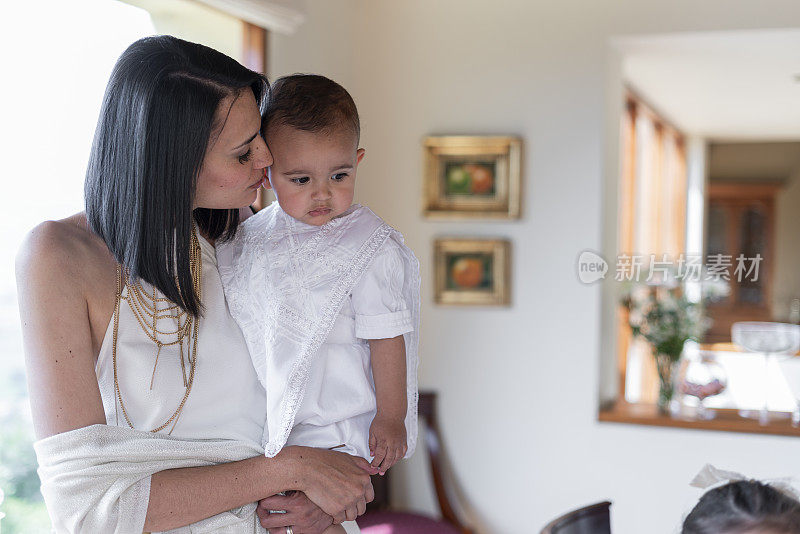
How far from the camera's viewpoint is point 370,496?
4.17 feet

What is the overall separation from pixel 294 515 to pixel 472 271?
6.98ft

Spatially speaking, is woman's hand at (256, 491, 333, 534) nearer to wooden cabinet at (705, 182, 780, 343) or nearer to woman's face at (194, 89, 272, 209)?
woman's face at (194, 89, 272, 209)

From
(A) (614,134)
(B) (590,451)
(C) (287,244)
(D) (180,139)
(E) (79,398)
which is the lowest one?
(B) (590,451)

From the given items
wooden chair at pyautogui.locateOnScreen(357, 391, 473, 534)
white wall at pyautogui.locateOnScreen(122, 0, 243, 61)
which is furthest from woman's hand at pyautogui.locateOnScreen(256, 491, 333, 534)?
wooden chair at pyautogui.locateOnScreen(357, 391, 473, 534)

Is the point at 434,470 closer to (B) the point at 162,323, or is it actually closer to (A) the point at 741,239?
(B) the point at 162,323

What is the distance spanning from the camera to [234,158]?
Answer: 1.17m

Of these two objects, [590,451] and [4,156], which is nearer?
[4,156]

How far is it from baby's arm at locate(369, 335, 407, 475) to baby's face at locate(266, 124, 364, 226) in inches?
9.0

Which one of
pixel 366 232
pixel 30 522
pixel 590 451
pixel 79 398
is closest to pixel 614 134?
pixel 590 451

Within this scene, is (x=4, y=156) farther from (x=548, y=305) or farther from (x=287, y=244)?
(x=548, y=305)

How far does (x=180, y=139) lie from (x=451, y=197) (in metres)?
2.22

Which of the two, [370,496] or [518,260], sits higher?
[518,260]

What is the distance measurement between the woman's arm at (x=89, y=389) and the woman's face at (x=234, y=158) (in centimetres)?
18

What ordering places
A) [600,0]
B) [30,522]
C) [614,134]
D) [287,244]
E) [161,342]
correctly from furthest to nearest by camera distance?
[614,134] → [600,0] → [30,522] → [287,244] → [161,342]
